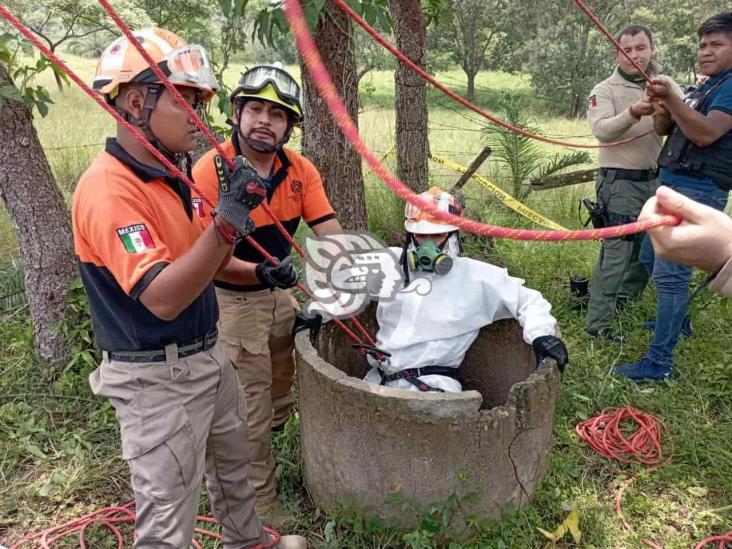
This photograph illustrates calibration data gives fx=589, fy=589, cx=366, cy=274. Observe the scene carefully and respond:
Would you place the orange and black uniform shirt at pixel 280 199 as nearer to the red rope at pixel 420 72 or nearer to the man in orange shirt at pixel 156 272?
the man in orange shirt at pixel 156 272

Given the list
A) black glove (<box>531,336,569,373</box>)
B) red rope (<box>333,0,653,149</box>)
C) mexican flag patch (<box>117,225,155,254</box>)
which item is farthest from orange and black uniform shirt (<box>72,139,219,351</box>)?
black glove (<box>531,336,569,373</box>)

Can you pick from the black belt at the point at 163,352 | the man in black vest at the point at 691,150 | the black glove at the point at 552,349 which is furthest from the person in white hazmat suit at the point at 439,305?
the man in black vest at the point at 691,150

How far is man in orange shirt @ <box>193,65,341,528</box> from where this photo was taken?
8.39 ft

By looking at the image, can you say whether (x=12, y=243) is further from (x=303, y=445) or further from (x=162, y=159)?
(x=162, y=159)

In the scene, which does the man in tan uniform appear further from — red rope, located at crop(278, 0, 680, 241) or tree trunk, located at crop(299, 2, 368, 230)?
red rope, located at crop(278, 0, 680, 241)

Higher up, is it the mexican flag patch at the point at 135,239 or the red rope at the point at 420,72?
the red rope at the point at 420,72

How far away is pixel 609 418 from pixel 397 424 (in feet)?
5.55

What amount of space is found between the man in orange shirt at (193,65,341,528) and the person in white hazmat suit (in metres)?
0.48

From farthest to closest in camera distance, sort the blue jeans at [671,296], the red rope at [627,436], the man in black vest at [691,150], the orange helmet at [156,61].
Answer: the blue jeans at [671,296]
the man in black vest at [691,150]
the red rope at [627,436]
the orange helmet at [156,61]

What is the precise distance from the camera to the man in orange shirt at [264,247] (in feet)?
8.39

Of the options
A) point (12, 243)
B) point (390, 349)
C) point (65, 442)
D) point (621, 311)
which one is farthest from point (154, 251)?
point (12, 243)

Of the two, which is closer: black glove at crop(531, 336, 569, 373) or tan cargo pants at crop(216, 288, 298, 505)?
black glove at crop(531, 336, 569, 373)

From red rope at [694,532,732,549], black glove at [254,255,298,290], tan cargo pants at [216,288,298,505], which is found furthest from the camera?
tan cargo pants at [216,288,298,505]

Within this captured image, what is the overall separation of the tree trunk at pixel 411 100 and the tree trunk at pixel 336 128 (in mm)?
1175
